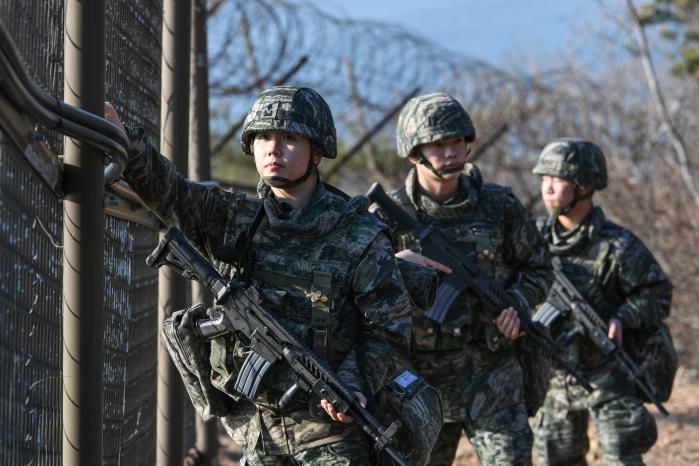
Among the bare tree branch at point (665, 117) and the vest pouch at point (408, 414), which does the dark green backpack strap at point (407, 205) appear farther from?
the bare tree branch at point (665, 117)

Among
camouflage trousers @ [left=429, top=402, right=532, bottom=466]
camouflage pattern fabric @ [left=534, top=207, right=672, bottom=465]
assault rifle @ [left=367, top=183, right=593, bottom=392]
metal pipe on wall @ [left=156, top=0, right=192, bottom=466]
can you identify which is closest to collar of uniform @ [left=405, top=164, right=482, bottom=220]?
assault rifle @ [left=367, top=183, right=593, bottom=392]

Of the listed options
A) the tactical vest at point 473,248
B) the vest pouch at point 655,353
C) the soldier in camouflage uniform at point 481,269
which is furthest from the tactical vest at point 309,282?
the vest pouch at point 655,353

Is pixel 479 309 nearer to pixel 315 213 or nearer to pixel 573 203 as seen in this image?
Answer: pixel 573 203

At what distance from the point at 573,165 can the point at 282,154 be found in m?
3.26

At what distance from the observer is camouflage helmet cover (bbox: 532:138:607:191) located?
6719 millimetres

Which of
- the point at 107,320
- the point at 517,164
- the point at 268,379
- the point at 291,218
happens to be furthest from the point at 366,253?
the point at 517,164

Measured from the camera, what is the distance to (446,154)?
5496 millimetres

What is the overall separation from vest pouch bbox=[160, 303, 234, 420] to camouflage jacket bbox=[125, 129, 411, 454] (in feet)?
0.30

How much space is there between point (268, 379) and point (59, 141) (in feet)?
3.22

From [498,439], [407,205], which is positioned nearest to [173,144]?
[407,205]

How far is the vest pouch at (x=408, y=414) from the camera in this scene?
12.3 feet

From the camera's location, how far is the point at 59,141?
3182 millimetres

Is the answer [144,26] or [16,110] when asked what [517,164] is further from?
[16,110]

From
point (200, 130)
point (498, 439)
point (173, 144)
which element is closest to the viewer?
point (173, 144)
